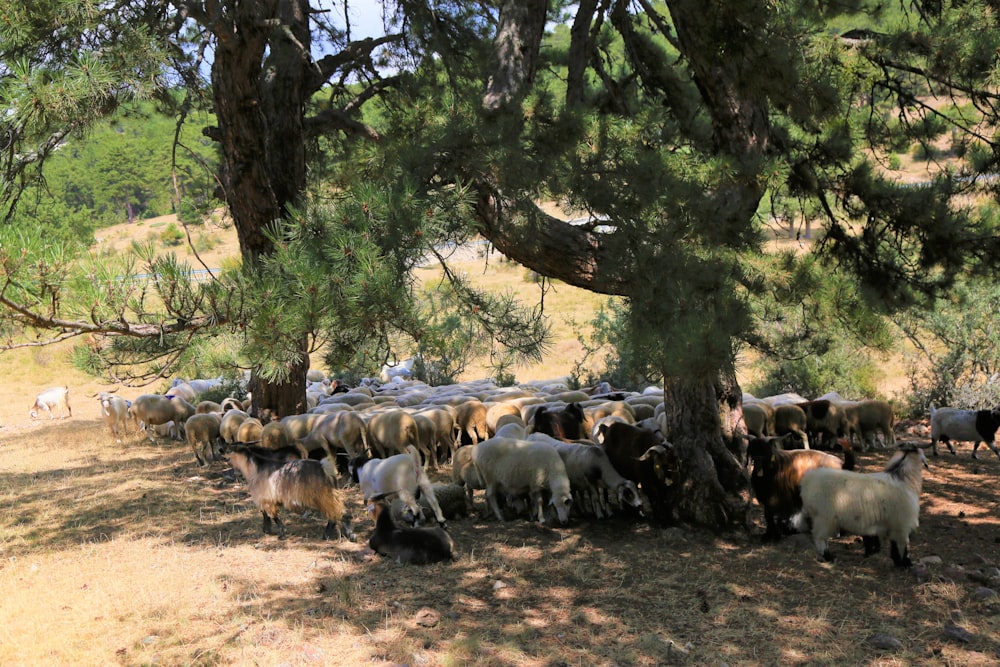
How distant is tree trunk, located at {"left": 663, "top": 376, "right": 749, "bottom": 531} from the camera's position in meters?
7.40

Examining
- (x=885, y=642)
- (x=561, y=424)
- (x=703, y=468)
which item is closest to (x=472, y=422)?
(x=561, y=424)

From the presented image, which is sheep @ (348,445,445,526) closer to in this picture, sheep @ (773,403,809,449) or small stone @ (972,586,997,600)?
small stone @ (972,586,997,600)

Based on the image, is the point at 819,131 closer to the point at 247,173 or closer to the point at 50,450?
the point at 247,173

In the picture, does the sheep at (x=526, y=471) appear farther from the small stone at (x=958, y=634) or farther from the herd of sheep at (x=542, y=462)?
the small stone at (x=958, y=634)

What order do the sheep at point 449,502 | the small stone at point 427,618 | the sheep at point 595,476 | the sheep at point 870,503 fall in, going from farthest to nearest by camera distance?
the sheep at point 449,502 < the sheep at point 595,476 < the sheep at point 870,503 < the small stone at point 427,618

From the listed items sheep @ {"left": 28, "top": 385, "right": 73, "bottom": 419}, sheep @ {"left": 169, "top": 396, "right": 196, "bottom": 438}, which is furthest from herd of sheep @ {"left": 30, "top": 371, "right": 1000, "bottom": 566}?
sheep @ {"left": 28, "top": 385, "right": 73, "bottom": 419}

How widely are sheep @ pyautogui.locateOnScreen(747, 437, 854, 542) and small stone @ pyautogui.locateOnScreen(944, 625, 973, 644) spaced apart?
1.90 m

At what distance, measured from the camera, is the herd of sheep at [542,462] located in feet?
21.3

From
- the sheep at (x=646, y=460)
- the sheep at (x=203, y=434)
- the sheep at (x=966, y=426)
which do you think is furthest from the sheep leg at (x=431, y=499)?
the sheep at (x=966, y=426)

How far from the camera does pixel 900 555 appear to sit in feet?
20.3

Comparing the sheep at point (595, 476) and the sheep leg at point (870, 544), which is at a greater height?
the sheep at point (595, 476)

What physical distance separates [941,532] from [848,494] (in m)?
1.71

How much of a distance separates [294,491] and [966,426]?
8312 millimetres

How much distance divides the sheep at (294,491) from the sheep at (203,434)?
13.8 ft
